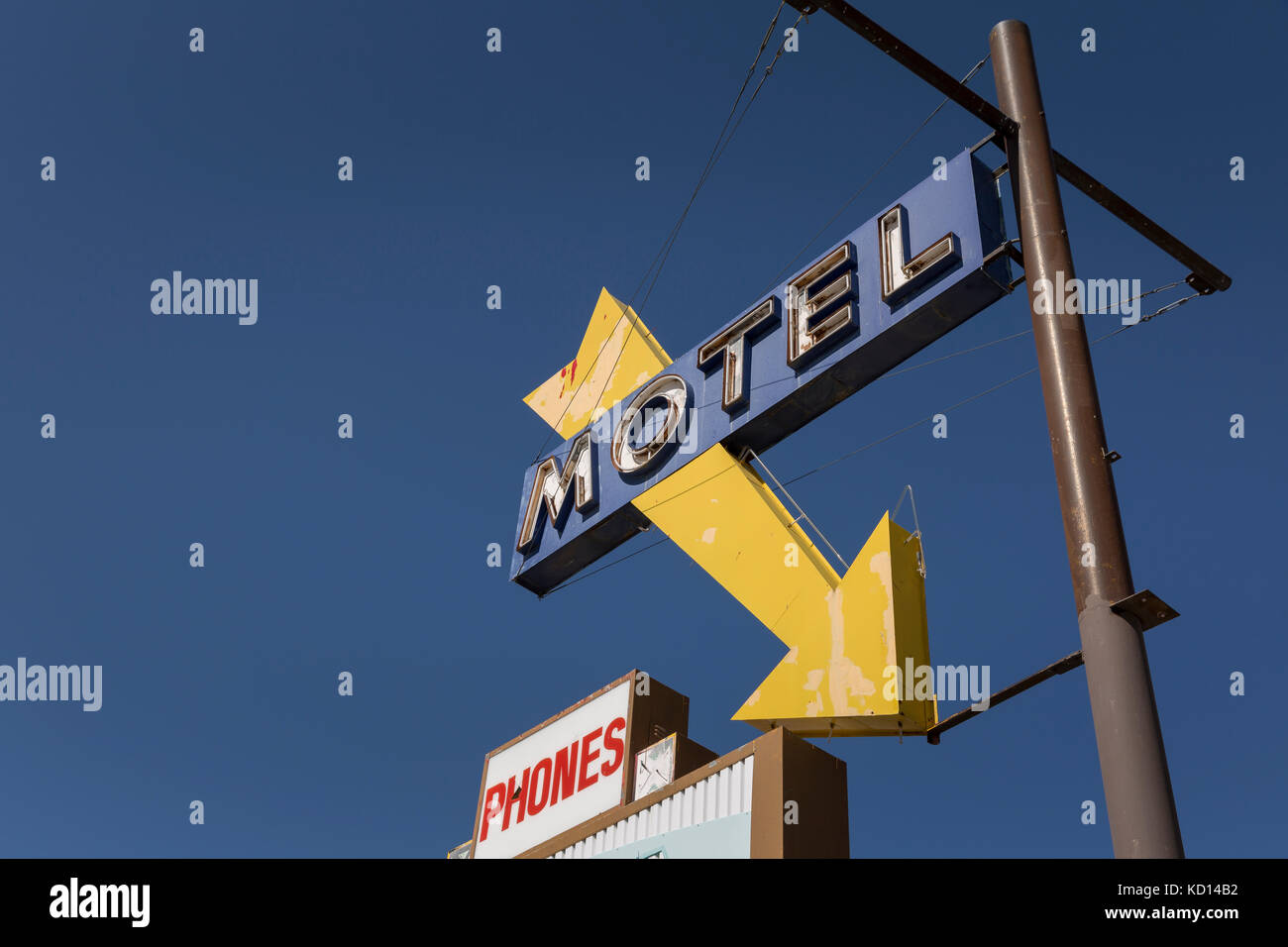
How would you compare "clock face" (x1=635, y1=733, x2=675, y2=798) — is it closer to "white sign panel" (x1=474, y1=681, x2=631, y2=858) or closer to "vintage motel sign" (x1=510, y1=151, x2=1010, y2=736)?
"white sign panel" (x1=474, y1=681, x2=631, y2=858)

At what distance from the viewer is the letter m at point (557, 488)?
14.4 meters

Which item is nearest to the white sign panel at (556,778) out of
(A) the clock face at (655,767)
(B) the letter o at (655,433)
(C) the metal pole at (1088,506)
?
(A) the clock face at (655,767)

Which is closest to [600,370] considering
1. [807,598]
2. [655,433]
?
[655,433]

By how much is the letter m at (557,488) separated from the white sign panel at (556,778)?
7.56ft

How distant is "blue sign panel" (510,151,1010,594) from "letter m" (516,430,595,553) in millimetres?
19

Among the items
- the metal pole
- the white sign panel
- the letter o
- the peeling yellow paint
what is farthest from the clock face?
the metal pole

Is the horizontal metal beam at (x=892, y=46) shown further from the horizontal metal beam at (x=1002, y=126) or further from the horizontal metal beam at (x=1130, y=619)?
the horizontal metal beam at (x=1130, y=619)

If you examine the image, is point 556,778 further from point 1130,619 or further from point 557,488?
point 1130,619

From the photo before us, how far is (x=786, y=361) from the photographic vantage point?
1239cm

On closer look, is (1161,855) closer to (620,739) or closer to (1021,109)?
(1021,109)

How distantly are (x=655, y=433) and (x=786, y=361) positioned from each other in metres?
2.09
